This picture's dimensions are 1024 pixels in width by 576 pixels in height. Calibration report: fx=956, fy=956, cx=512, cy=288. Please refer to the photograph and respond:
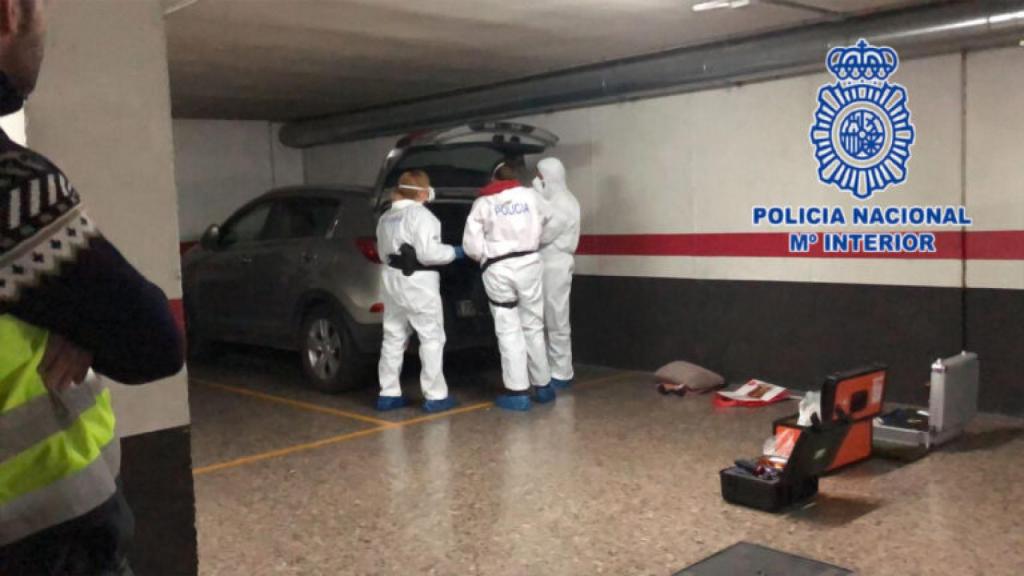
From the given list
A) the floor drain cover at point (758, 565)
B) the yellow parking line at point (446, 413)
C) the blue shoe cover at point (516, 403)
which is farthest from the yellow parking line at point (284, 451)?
the floor drain cover at point (758, 565)

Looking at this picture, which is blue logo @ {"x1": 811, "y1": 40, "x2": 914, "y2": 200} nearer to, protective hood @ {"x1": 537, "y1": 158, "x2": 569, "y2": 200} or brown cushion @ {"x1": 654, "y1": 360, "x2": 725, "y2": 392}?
brown cushion @ {"x1": 654, "y1": 360, "x2": 725, "y2": 392}

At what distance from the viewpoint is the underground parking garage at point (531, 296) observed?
255cm

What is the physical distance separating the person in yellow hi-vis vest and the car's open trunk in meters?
5.64

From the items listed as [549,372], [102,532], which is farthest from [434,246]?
[102,532]

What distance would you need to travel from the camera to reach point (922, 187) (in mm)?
6133

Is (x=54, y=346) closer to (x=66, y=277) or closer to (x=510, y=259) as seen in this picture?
(x=66, y=277)

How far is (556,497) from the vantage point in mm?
4652

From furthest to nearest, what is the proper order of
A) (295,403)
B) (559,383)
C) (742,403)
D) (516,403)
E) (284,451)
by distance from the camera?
(559,383), (295,403), (516,403), (742,403), (284,451)

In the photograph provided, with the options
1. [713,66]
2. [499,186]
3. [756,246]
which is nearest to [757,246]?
[756,246]

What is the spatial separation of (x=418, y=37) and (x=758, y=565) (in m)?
4.00

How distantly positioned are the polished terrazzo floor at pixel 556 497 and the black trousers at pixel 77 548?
2.28 metres

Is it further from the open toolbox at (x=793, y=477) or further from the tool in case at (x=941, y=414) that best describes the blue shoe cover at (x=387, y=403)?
the tool in case at (x=941, y=414)

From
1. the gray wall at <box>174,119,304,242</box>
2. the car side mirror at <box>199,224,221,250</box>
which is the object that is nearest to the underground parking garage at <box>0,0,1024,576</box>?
the car side mirror at <box>199,224,221,250</box>

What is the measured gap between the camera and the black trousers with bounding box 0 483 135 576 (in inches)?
58.4
